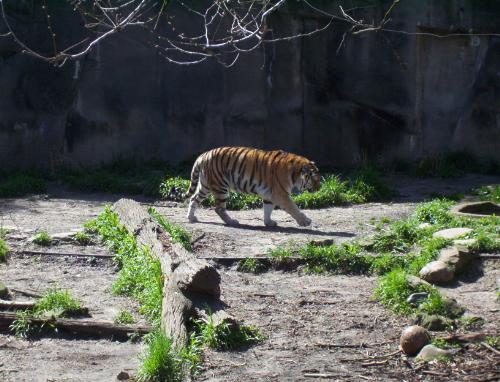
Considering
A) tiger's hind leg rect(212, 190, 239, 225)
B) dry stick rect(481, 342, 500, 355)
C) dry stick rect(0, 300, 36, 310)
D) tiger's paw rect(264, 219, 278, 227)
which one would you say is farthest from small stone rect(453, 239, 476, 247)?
dry stick rect(0, 300, 36, 310)

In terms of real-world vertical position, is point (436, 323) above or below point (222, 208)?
below

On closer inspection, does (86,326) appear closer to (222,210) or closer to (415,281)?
(415,281)

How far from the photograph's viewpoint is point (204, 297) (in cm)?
642

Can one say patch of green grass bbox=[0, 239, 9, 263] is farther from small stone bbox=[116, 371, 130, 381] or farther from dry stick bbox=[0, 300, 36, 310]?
small stone bbox=[116, 371, 130, 381]

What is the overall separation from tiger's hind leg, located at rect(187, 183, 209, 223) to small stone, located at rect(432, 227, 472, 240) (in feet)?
10.1

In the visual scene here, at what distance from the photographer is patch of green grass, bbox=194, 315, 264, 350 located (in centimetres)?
592

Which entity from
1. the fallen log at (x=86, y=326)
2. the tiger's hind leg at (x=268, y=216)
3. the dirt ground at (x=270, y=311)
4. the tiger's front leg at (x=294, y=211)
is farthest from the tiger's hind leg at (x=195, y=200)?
the fallen log at (x=86, y=326)

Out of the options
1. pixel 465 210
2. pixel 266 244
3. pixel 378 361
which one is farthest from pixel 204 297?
pixel 465 210

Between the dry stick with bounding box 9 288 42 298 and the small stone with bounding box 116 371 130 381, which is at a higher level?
the dry stick with bounding box 9 288 42 298

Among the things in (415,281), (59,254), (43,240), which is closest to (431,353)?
(415,281)

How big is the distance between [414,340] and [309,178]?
5.13 meters

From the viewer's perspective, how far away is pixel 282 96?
14312 millimetres

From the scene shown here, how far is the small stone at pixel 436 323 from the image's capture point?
6398 millimetres

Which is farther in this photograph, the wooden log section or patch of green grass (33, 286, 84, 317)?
patch of green grass (33, 286, 84, 317)
